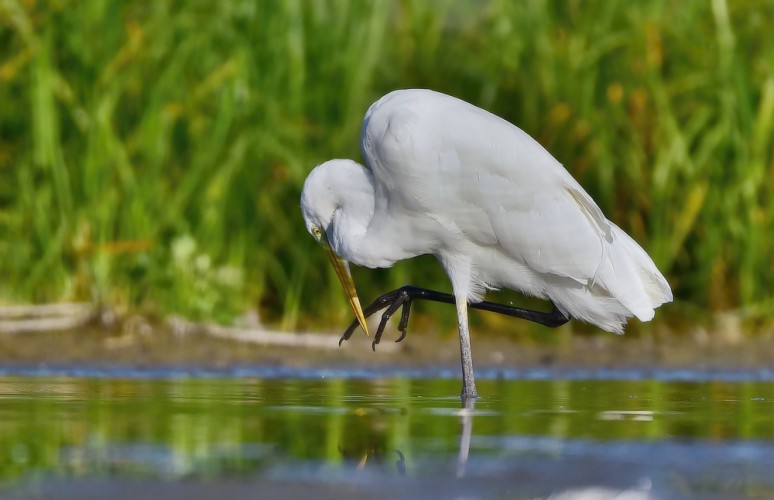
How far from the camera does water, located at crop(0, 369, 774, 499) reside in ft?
10.9

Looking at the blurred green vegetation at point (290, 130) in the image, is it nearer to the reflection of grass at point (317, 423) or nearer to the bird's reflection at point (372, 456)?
the reflection of grass at point (317, 423)

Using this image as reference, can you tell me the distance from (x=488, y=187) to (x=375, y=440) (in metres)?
2.32

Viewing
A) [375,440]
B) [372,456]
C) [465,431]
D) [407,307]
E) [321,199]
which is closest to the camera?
[372,456]

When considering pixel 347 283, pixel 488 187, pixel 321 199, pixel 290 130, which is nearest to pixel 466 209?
pixel 488 187

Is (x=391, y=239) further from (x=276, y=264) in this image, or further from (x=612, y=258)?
(x=276, y=264)

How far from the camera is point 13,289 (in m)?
7.91

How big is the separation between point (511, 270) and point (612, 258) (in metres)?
0.49

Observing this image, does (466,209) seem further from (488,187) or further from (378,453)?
(378,453)

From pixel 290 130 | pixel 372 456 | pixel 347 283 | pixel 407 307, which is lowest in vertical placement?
pixel 372 456

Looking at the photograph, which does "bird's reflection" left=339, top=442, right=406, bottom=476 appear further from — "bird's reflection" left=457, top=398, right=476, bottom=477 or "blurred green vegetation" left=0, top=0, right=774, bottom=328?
"blurred green vegetation" left=0, top=0, right=774, bottom=328

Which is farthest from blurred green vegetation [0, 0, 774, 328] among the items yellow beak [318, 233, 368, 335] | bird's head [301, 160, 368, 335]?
bird's head [301, 160, 368, 335]

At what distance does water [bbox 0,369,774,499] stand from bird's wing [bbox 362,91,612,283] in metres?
0.64

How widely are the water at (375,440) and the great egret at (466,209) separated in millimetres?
519

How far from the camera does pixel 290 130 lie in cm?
837
